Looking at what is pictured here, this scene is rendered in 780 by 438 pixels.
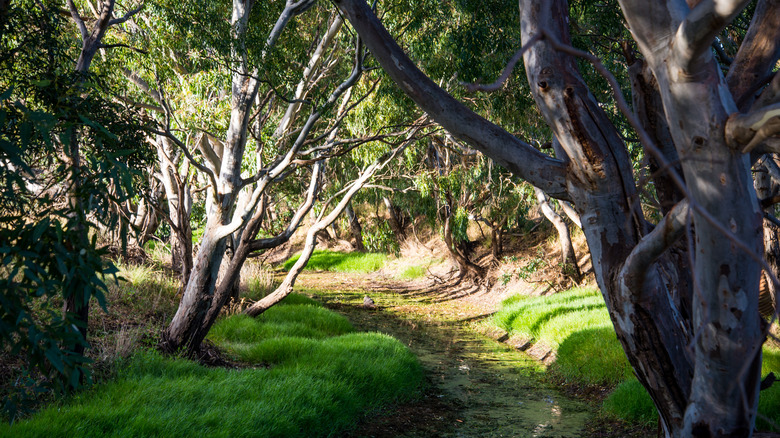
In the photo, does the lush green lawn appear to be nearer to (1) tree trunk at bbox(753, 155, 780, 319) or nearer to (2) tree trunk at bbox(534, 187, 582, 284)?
(1) tree trunk at bbox(753, 155, 780, 319)

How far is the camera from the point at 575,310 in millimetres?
9984

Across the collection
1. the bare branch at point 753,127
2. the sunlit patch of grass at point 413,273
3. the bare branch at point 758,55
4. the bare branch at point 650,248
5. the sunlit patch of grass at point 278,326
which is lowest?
the sunlit patch of grass at point 278,326

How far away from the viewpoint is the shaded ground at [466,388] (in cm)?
572

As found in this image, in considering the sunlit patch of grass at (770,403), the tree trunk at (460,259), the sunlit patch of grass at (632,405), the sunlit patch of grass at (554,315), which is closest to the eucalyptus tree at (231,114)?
the sunlit patch of grass at (632,405)

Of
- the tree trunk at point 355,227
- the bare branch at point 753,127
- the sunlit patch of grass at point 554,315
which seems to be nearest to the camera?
the bare branch at point 753,127

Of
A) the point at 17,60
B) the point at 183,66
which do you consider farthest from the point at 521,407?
the point at 183,66

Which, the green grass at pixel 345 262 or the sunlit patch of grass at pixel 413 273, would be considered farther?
the green grass at pixel 345 262

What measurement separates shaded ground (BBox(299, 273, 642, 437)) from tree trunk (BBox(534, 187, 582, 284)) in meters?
2.10

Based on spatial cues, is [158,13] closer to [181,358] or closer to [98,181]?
[181,358]

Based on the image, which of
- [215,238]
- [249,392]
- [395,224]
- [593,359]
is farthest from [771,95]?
[395,224]

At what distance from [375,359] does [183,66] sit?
605 centimetres

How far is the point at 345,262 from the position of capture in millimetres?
21766

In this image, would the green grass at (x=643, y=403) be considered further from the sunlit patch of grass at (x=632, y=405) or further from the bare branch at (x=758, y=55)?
the bare branch at (x=758, y=55)

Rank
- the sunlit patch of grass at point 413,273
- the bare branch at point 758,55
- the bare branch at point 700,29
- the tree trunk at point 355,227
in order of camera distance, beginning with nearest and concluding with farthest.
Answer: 1. the bare branch at point 700,29
2. the bare branch at point 758,55
3. the sunlit patch of grass at point 413,273
4. the tree trunk at point 355,227
